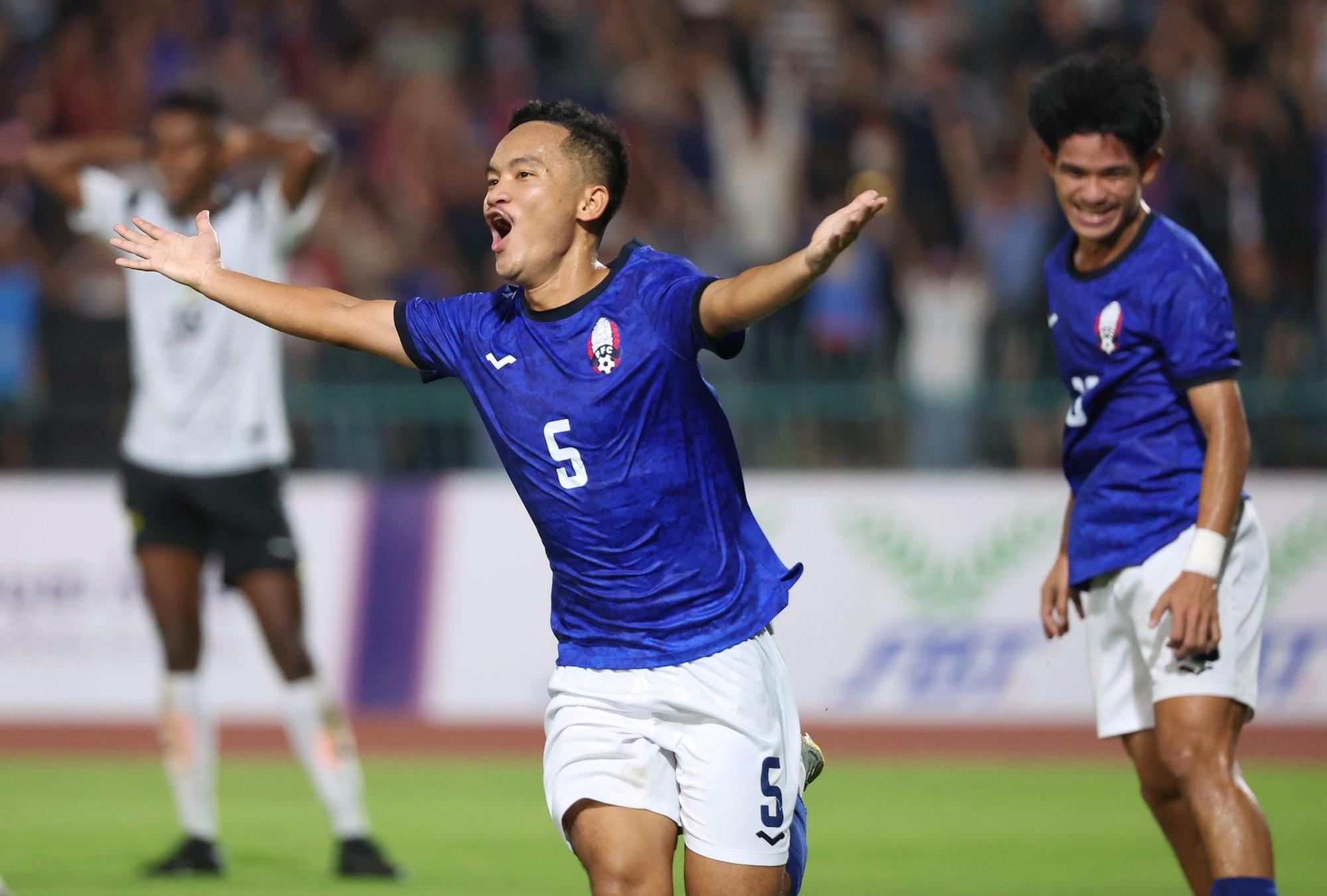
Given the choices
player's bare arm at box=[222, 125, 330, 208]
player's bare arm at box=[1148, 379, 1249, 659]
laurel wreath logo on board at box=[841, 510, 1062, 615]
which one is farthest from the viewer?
laurel wreath logo on board at box=[841, 510, 1062, 615]

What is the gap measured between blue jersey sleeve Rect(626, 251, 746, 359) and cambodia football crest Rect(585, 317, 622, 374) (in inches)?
Answer: 3.8

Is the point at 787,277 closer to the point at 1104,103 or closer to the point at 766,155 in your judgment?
the point at 1104,103

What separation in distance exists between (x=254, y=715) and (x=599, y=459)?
7.68 m

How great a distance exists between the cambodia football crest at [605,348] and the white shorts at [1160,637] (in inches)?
66.6

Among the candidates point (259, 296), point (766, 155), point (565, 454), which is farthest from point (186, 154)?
point (766, 155)

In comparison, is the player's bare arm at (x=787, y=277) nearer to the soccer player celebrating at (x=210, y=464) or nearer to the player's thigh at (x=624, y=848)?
the player's thigh at (x=624, y=848)

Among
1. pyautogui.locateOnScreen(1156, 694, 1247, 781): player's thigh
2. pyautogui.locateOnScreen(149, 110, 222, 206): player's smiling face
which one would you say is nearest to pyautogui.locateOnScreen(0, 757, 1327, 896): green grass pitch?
pyautogui.locateOnScreen(1156, 694, 1247, 781): player's thigh

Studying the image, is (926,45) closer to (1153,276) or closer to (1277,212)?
(1277,212)

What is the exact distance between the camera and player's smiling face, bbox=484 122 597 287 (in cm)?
471

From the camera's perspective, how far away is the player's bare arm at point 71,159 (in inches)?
329

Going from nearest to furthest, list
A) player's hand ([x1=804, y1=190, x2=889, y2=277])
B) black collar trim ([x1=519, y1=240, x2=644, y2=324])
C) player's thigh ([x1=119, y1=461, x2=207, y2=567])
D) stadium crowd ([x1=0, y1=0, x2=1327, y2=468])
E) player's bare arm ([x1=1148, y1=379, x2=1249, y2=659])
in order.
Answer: player's hand ([x1=804, y1=190, x2=889, y2=277]) → black collar trim ([x1=519, y1=240, x2=644, y2=324]) → player's bare arm ([x1=1148, y1=379, x2=1249, y2=659]) → player's thigh ([x1=119, y1=461, x2=207, y2=567]) → stadium crowd ([x1=0, y1=0, x2=1327, y2=468])

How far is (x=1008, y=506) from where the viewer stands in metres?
12.0

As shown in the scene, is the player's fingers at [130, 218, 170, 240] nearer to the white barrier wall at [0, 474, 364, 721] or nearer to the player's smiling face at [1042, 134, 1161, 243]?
the player's smiling face at [1042, 134, 1161, 243]

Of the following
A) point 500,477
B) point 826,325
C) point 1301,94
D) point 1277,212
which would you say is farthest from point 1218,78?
point 500,477
